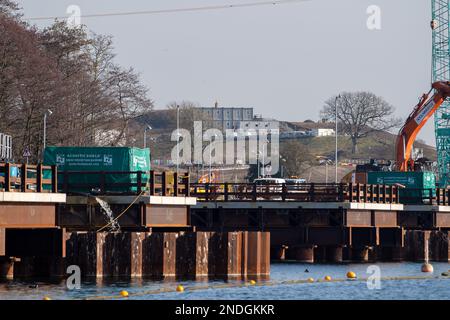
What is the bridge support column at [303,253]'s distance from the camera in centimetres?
7606

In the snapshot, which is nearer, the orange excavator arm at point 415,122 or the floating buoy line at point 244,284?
the floating buoy line at point 244,284

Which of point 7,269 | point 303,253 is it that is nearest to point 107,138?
point 303,253

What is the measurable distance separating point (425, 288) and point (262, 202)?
1747 cm

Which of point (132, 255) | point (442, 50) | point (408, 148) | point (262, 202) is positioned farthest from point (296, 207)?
point (442, 50)

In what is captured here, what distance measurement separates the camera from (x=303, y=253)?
76.2 m

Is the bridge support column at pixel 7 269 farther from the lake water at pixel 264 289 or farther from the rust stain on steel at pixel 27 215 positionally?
the rust stain on steel at pixel 27 215

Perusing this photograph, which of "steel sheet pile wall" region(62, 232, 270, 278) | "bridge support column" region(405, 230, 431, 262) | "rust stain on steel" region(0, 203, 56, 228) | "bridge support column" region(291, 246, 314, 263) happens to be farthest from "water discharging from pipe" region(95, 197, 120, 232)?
"bridge support column" region(405, 230, 431, 262)

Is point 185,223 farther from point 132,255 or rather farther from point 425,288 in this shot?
point 425,288

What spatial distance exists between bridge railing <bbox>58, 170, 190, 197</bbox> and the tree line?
2366 centimetres

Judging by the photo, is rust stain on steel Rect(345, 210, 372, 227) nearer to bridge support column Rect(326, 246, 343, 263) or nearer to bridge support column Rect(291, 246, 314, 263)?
bridge support column Rect(326, 246, 343, 263)

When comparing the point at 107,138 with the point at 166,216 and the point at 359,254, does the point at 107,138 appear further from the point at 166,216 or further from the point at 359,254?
the point at 166,216

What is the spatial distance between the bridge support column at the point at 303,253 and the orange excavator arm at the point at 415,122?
1286 inches

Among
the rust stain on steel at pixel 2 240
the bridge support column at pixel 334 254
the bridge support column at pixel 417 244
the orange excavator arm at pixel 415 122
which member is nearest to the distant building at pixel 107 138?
the orange excavator arm at pixel 415 122
